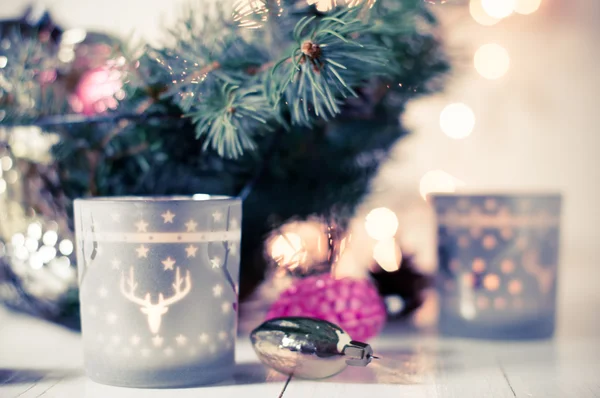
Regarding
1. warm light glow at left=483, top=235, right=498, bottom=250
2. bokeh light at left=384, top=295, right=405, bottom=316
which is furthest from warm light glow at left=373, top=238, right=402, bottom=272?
warm light glow at left=483, top=235, right=498, bottom=250

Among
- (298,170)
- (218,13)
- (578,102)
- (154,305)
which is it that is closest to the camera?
(154,305)

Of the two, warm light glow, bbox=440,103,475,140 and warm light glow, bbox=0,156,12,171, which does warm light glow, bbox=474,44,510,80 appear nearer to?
warm light glow, bbox=440,103,475,140

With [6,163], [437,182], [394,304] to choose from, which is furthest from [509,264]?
[6,163]

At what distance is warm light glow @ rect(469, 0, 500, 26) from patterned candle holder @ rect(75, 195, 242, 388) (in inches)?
26.8

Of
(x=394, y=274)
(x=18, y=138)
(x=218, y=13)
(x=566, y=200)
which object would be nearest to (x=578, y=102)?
(x=566, y=200)

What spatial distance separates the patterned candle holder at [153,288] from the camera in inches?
16.9

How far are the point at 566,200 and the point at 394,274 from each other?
0.42m

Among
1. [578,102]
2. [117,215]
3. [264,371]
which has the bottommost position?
[264,371]

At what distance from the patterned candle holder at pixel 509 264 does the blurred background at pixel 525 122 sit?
0.34 meters

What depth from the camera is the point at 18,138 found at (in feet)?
2.13

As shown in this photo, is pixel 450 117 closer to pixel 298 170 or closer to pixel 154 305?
pixel 298 170

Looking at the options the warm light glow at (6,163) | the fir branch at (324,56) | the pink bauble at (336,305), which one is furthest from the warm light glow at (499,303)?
the warm light glow at (6,163)

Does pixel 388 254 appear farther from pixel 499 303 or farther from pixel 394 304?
pixel 499 303

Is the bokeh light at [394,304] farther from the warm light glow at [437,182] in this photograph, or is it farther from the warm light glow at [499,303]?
the warm light glow at [437,182]
